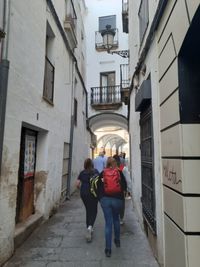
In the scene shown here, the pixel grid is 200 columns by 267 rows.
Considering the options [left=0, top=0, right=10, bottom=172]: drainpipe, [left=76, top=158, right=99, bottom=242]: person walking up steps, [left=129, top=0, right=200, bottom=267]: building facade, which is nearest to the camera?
[left=129, top=0, right=200, bottom=267]: building facade

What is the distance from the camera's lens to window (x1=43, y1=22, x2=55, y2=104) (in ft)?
21.3

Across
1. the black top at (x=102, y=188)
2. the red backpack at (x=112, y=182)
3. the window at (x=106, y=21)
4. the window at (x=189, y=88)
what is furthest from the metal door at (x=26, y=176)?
the window at (x=106, y=21)

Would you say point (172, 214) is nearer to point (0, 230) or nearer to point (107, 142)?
point (0, 230)

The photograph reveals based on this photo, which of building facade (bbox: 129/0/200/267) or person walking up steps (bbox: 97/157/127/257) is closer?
building facade (bbox: 129/0/200/267)

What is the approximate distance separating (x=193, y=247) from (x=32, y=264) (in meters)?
2.55

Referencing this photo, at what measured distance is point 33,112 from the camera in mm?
5281

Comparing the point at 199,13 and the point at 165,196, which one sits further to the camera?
the point at 165,196

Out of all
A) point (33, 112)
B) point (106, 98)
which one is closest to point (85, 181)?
point (33, 112)

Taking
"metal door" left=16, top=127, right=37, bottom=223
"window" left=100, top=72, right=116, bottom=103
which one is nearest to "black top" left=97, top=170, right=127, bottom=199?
"metal door" left=16, top=127, right=37, bottom=223

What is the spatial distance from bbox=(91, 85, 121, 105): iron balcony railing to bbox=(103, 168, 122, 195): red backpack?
1112 centimetres

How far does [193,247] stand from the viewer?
245 centimetres

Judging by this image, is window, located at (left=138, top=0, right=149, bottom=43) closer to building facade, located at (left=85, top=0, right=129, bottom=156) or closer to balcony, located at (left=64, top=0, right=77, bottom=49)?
balcony, located at (left=64, top=0, right=77, bottom=49)

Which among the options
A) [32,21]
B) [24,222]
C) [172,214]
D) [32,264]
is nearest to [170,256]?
[172,214]

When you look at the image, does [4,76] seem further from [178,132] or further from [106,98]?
[106,98]
